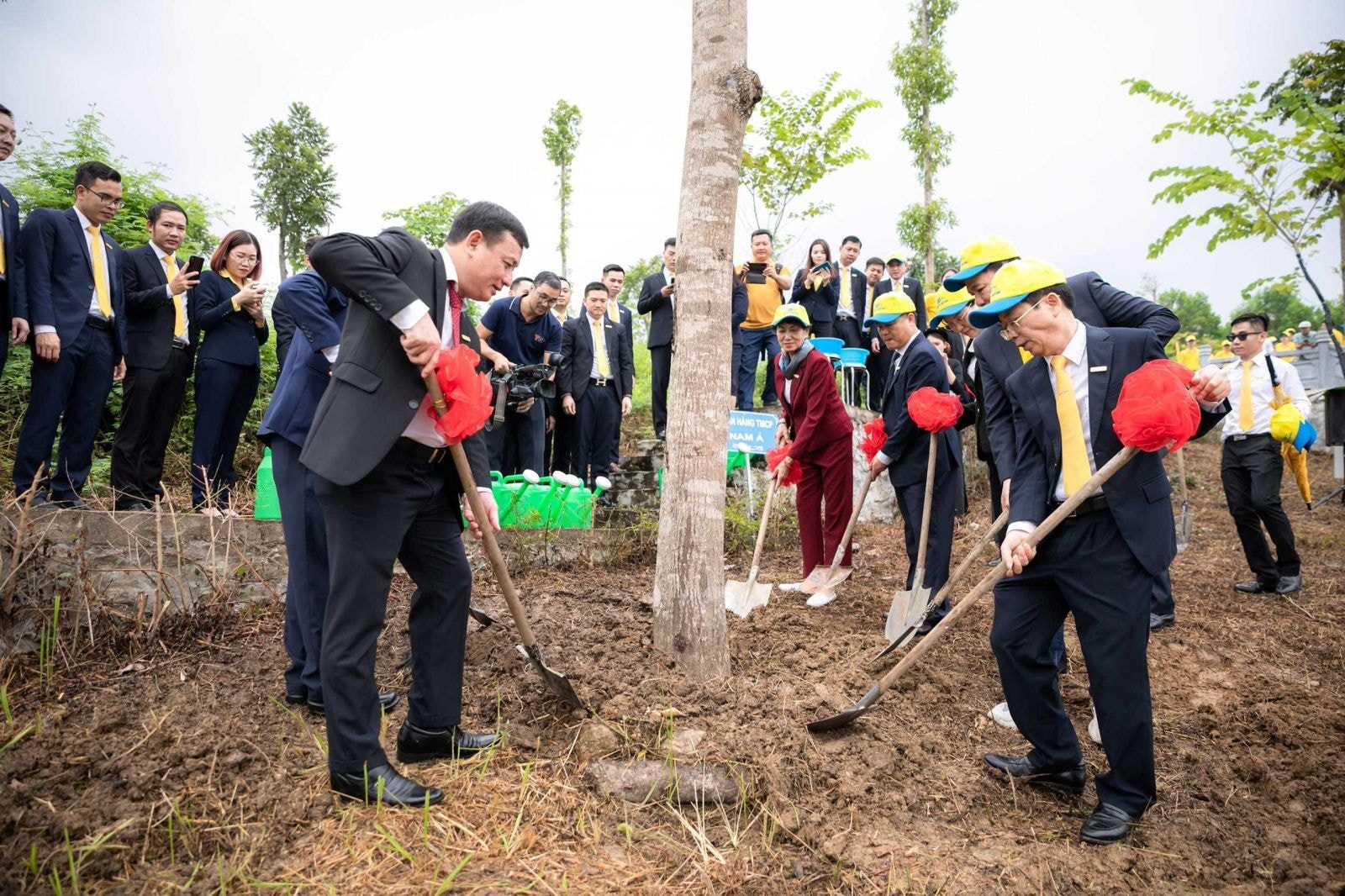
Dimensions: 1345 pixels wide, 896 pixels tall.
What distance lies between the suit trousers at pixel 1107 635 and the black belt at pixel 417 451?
229cm

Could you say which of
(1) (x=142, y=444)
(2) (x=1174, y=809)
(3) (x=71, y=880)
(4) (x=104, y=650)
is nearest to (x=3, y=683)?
(4) (x=104, y=650)

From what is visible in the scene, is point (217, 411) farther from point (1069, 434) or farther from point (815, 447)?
point (1069, 434)

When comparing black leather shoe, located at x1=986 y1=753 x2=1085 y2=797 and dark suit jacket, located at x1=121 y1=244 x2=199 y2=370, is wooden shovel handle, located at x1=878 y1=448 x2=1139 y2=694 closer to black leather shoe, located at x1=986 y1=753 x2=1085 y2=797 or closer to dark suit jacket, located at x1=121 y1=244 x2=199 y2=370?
black leather shoe, located at x1=986 y1=753 x2=1085 y2=797

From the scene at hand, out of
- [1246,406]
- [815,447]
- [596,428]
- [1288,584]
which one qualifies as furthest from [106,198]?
[1288,584]

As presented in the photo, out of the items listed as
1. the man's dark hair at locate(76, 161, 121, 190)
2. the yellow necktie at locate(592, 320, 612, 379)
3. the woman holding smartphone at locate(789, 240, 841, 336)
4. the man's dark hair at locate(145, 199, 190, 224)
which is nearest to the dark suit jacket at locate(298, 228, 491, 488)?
the man's dark hair at locate(76, 161, 121, 190)

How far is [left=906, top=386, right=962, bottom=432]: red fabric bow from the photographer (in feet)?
14.9

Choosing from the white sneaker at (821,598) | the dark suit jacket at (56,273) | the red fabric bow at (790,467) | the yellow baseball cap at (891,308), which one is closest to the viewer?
the dark suit jacket at (56,273)

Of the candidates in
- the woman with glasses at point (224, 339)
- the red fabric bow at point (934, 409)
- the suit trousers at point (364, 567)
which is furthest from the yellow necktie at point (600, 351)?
the suit trousers at point (364, 567)

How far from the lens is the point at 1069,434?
280 cm

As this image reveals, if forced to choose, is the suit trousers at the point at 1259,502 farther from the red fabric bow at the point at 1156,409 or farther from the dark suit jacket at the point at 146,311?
the dark suit jacket at the point at 146,311

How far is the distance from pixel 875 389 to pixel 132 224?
29.4ft

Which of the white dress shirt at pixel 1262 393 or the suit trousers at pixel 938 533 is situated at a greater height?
the white dress shirt at pixel 1262 393

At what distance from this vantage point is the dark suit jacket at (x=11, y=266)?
13.6 ft

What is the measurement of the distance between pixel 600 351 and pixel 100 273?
4.32m
